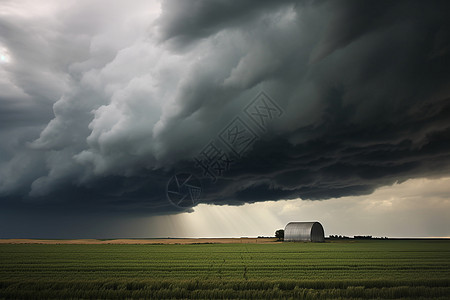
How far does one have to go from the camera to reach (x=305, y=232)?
12631cm

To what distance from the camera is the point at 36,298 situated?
21844 mm

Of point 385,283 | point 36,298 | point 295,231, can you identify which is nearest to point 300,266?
point 385,283

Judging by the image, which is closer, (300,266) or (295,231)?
(300,266)

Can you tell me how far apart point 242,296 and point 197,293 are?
2.89m

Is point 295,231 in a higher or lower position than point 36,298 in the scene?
higher

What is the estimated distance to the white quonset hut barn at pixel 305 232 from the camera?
125 meters

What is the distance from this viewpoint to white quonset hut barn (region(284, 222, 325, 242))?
125181 mm

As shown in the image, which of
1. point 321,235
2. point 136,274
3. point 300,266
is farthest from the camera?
point 321,235

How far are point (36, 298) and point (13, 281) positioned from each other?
20.7 ft

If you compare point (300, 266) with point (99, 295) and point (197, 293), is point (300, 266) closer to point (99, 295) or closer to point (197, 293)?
point (197, 293)

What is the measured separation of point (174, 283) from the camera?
2523 centimetres

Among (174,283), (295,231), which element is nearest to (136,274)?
(174,283)

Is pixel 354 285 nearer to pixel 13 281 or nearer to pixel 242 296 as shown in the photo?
pixel 242 296

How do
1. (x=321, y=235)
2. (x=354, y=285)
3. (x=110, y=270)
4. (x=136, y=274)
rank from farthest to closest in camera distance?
(x=321, y=235) → (x=110, y=270) → (x=136, y=274) → (x=354, y=285)
